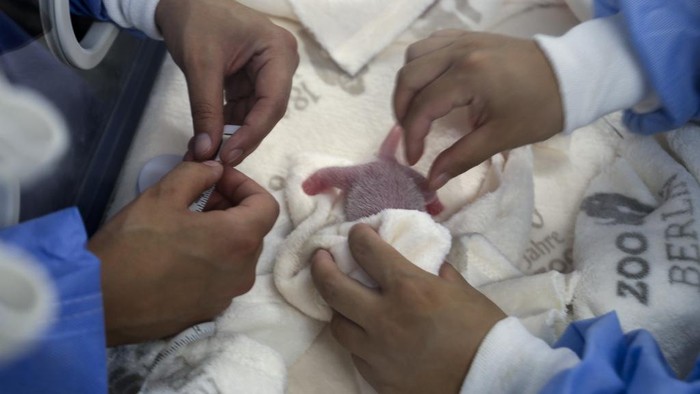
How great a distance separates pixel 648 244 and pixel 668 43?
8.3 inches

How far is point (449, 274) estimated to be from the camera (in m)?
0.64

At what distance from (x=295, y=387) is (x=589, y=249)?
35cm

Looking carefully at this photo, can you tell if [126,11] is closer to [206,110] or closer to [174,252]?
[206,110]

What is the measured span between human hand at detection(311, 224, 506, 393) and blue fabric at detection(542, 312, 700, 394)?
80 millimetres

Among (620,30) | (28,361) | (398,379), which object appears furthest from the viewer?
(620,30)

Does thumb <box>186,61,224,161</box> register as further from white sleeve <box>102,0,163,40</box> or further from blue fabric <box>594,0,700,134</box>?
blue fabric <box>594,0,700,134</box>

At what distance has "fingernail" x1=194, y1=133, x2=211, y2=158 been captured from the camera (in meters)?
0.64

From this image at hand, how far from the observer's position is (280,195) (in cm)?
79

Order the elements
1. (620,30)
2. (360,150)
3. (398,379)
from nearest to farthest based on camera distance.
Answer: (398,379), (620,30), (360,150)

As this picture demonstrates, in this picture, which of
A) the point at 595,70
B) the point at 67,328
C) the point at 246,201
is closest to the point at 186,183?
the point at 246,201

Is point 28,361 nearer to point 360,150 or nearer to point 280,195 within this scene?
point 280,195

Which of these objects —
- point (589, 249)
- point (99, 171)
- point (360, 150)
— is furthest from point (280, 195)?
point (589, 249)

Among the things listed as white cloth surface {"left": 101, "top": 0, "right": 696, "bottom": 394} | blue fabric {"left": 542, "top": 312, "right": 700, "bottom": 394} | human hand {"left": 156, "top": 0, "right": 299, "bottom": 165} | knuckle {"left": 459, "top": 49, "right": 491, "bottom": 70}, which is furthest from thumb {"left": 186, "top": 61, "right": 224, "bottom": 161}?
blue fabric {"left": 542, "top": 312, "right": 700, "bottom": 394}

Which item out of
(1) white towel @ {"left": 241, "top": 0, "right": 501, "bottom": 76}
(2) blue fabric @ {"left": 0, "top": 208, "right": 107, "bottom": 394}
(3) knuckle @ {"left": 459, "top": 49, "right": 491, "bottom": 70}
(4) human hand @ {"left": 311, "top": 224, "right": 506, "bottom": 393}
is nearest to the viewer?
(2) blue fabric @ {"left": 0, "top": 208, "right": 107, "bottom": 394}
